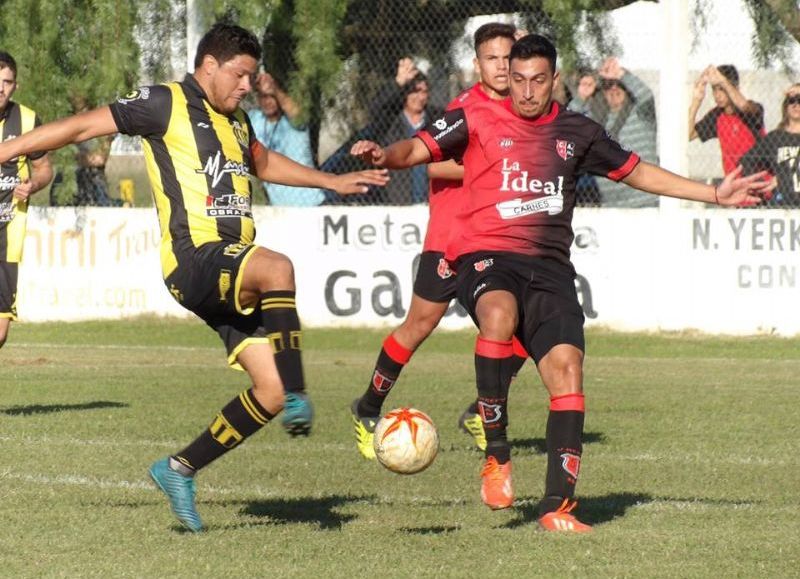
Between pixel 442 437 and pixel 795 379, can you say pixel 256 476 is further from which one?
pixel 795 379

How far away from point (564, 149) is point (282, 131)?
35.7 ft

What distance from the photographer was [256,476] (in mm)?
8562

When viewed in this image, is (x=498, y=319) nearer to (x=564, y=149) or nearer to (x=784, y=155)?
(x=564, y=149)

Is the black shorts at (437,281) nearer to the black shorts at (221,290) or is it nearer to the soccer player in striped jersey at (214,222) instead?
the soccer player in striped jersey at (214,222)

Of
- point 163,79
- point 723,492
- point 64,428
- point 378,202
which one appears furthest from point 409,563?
point 163,79

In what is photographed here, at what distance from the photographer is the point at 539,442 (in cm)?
1004

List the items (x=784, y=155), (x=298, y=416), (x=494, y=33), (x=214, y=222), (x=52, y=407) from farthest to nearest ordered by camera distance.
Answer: (x=784, y=155), (x=52, y=407), (x=494, y=33), (x=214, y=222), (x=298, y=416)

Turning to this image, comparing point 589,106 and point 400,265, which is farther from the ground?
point 589,106

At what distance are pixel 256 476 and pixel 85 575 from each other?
2611 millimetres

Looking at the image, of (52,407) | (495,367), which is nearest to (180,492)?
(495,367)

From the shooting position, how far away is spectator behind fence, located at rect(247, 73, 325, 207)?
1802cm

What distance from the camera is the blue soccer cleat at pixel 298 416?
21.4ft

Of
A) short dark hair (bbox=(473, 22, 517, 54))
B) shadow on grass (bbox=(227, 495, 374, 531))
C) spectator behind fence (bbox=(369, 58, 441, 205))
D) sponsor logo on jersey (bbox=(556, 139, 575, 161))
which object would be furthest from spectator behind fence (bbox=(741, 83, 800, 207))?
shadow on grass (bbox=(227, 495, 374, 531))

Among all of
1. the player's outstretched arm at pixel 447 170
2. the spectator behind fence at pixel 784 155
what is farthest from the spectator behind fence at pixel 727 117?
the player's outstretched arm at pixel 447 170
